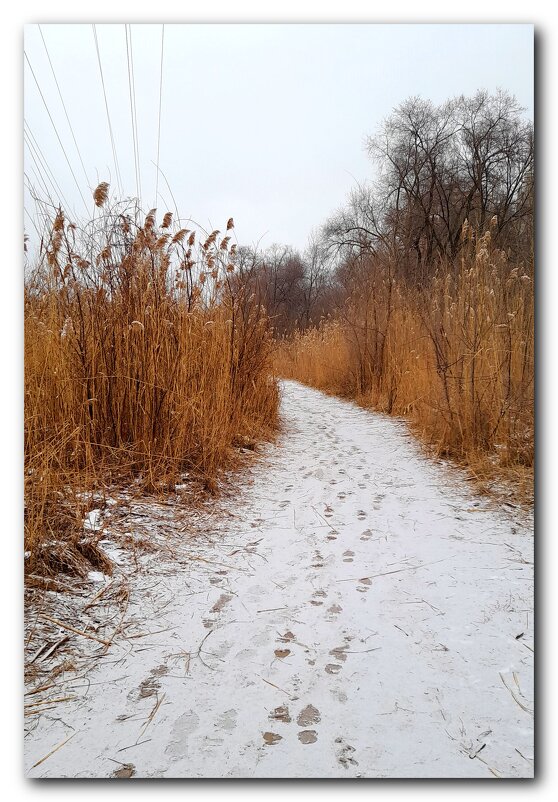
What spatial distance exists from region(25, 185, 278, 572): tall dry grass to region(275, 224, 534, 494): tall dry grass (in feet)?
Result: 5.23

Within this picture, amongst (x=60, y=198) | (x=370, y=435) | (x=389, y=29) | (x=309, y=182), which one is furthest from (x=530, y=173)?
(x=370, y=435)

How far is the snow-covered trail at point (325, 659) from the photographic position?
100cm

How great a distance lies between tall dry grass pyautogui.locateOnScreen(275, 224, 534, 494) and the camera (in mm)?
2338

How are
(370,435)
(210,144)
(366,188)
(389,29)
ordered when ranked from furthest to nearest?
(370,435) < (366,188) < (210,144) < (389,29)

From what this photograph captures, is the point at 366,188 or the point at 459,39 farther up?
the point at 366,188

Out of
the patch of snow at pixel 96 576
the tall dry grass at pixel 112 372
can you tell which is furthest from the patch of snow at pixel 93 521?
the patch of snow at pixel 96 576

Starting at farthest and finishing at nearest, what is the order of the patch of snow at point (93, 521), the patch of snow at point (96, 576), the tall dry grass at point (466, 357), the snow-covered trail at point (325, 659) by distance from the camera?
the tall dry grass at point (466, 357), the patch of snow at point (93, 521), the patch of snow at point (96, 576), the snow-covered trail at point (325, 659)

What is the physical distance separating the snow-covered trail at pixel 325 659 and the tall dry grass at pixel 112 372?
16.6 inches

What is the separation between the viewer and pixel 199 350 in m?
3.04

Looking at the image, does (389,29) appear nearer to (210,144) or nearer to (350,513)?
(210,144)

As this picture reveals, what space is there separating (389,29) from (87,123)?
1.18 meters

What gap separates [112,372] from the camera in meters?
2.43

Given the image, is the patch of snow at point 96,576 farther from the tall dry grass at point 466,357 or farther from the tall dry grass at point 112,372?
the tall dry grass at point 466,357

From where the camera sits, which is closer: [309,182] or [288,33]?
[288,33]
